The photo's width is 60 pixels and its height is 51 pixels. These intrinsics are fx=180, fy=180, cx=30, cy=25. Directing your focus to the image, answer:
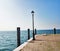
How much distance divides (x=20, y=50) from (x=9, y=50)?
48.7 feet

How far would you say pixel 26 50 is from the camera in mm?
11352

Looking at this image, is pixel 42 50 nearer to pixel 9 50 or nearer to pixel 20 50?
pixel 20 50

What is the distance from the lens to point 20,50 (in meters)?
11.4

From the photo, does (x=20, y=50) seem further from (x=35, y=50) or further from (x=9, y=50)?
(x=9, y=50)

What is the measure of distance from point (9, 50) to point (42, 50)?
50.0 ft

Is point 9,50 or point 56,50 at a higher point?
point 56,50

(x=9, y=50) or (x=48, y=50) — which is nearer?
(x=48, y=50)

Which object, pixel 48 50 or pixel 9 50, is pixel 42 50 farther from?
pixel 9 50

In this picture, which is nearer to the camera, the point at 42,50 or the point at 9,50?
the point at 42,50

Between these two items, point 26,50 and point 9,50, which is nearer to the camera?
point 26,50

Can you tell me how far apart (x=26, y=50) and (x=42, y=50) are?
101 cm

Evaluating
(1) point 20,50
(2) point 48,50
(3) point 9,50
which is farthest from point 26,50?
(3) point 9,50

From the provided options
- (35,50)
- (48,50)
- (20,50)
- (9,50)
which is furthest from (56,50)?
(9,50)

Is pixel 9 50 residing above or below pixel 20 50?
below
